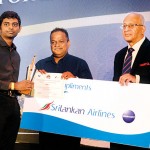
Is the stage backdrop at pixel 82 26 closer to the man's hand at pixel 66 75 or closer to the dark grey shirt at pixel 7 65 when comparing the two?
the man's hand at pixel 66 75

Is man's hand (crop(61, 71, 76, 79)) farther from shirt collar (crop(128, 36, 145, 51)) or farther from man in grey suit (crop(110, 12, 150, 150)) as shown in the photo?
shirt collar (crop(128, 36, 145, 51))

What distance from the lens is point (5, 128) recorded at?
296cm

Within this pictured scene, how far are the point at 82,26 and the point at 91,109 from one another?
1.10 meters

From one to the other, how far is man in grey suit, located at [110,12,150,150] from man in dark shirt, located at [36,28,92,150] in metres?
0.42

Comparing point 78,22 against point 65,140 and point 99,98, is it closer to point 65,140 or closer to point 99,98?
point 99,98

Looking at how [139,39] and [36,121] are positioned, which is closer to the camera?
[139,39]

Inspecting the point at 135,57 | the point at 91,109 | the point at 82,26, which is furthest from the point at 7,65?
the point at 135,57

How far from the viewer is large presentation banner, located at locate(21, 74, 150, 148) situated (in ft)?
8.88

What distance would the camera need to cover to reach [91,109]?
2.90 meters

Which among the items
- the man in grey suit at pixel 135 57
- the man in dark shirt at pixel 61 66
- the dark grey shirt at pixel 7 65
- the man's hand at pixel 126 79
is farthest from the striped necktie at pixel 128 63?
the dark grey shirt at pixel 7 65

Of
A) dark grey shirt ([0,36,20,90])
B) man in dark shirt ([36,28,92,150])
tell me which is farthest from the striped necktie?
dark grey shirt ([0,36,20,90])

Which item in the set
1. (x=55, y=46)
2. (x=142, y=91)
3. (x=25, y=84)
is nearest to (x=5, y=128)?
(x=25, y=84)

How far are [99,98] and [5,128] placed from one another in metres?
0.93

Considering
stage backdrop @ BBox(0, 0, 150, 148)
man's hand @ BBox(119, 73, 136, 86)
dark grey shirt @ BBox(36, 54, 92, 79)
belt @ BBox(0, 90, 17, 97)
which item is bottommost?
belt @ BBox(0, 90, 17, 97)
